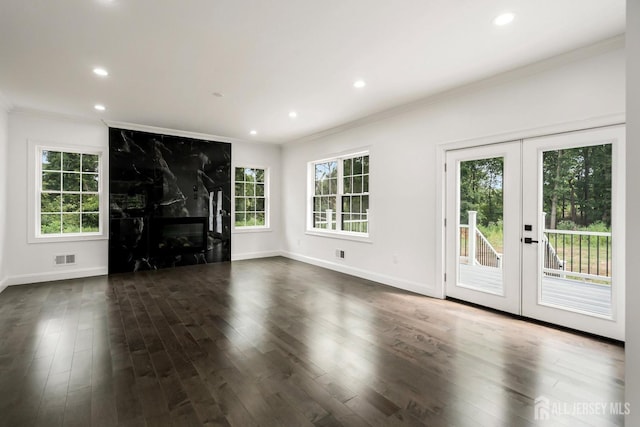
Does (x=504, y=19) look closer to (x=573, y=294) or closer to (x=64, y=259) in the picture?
(x=573, y=294)

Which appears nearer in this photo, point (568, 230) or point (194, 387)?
point (194, 387)

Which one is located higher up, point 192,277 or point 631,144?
point 631,144

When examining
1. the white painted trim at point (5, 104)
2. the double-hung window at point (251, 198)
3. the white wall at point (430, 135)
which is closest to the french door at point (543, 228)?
the white wall at point (430, 135)

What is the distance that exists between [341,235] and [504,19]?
13.9 ft

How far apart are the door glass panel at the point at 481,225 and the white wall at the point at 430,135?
31cm

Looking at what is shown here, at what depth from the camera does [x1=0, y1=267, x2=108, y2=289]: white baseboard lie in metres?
5.02

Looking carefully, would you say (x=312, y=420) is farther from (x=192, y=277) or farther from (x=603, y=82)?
(x=192, y=277)

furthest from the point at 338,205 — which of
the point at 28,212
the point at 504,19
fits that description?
the point at 28,212

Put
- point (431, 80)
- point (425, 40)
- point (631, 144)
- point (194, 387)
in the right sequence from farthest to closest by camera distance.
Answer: point (431, 80) → point (425, 40) → point (194, 387) → point (631, 144)

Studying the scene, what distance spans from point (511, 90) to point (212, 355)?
13.8 ft

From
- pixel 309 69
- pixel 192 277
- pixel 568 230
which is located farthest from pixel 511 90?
pixel 192 277

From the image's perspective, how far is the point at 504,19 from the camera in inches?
99.1

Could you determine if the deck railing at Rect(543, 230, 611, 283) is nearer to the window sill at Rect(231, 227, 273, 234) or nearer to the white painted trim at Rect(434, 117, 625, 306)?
the white painted trim at Rect(434, 117, 625, 306)

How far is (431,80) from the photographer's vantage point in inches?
147
